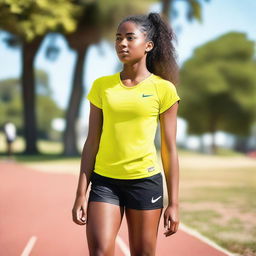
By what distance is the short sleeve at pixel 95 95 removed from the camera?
3.25 metres

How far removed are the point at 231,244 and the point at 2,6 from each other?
7.28 m

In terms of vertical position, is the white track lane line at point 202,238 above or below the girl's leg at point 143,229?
below

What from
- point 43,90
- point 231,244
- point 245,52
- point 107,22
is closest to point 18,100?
Answer: point 43,90

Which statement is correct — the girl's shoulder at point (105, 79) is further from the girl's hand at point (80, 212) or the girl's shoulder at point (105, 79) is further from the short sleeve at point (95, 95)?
the girl's hand at point (80, 212)

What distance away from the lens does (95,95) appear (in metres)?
3.26

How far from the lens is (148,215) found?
3.15m

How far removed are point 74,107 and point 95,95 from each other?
27.8 m

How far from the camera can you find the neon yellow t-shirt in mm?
3125

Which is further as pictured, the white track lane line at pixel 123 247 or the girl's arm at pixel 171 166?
the white track lane line at pixel 123 247

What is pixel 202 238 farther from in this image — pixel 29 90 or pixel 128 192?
pixel 29 90

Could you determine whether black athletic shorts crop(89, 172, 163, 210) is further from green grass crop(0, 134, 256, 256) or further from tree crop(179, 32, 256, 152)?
tree crop(179, 32, 256, 152)

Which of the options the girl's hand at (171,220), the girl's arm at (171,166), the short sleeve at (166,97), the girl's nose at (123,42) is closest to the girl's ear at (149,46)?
the girl's nose at (123,42)

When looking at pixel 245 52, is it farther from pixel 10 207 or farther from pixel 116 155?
pixel 116 155

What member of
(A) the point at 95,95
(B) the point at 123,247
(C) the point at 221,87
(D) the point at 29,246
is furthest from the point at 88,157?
(C) the point at 221,87
